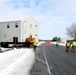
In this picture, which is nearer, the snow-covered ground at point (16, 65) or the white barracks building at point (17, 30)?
the snow-covered ground at point (16, 65)

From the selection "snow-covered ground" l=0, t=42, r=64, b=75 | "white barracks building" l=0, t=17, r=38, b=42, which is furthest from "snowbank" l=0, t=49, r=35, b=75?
"white barracks building" l=0, t=17, r=38, b=42

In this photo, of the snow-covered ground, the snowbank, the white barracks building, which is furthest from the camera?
the white barracks building

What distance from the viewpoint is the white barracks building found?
71.1m

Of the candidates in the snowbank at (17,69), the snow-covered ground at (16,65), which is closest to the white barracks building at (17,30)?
the snow-covered ground at (16,65)

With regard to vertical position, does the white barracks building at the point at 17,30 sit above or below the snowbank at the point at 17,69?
above

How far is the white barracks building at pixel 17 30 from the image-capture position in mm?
71094

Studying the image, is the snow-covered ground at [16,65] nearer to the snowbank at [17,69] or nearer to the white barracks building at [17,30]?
the snowbank at [17,69]

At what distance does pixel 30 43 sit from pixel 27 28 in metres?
18.7

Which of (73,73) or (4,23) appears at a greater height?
(4,23)

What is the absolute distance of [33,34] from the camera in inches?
3014

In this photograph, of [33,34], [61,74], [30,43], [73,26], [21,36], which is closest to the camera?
[61,74]

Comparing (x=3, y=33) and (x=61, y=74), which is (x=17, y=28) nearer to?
(x=3, y=33)

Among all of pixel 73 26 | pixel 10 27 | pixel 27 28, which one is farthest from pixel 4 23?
pixel 73 26

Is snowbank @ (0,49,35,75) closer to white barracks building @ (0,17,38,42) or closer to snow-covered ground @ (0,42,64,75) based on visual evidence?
snow-covered ground @ (0,42,64,75)
